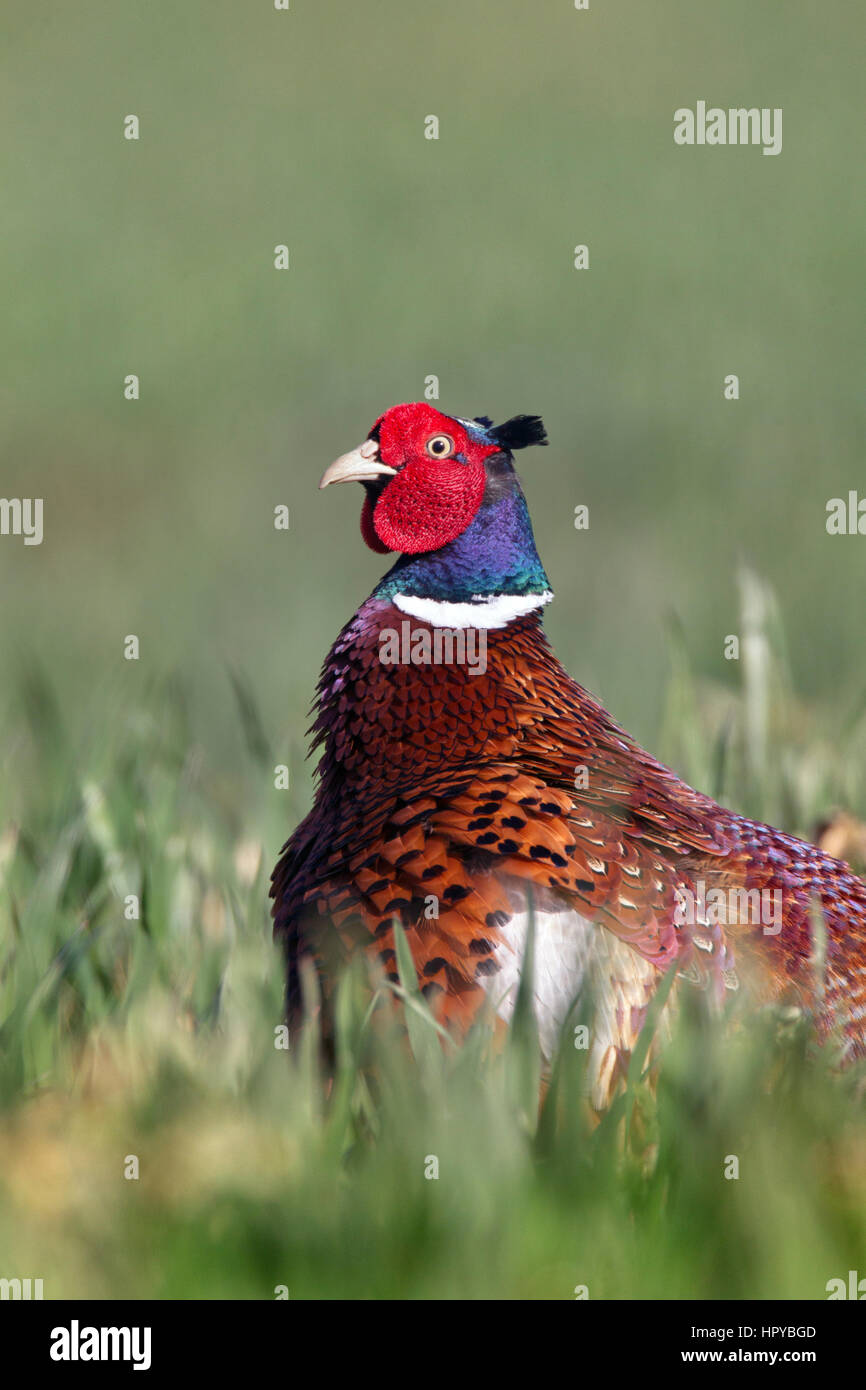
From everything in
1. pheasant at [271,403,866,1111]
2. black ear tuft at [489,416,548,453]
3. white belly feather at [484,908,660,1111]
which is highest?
black ear tuft at [489,416,548,453]

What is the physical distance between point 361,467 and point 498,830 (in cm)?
92

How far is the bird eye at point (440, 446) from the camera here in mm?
3473

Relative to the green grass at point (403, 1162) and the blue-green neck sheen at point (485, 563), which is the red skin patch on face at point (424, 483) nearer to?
the blue-green neck sheen at point (485, 563)

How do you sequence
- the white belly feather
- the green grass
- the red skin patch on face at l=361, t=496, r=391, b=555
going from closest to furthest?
the green grass
the white belly feather
the red skin patch on face at l=361, t=496, r=391, b=555

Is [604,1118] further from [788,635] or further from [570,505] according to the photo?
[570,505]

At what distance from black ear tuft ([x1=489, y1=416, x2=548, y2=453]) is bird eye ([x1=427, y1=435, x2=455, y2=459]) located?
10 cm

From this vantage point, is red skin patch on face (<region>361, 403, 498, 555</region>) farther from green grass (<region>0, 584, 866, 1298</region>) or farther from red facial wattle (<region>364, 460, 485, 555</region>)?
green grass (<region>0, 584, 866, 1298</region>)

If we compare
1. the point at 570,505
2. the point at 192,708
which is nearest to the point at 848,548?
the point at 570,505

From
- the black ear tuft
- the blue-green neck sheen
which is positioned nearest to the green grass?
the blue-green neck sheen

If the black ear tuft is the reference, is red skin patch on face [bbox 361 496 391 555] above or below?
below

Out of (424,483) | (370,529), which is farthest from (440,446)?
(370,529)

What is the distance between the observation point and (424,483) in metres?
3.45

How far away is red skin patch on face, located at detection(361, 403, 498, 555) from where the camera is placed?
3438 mm
